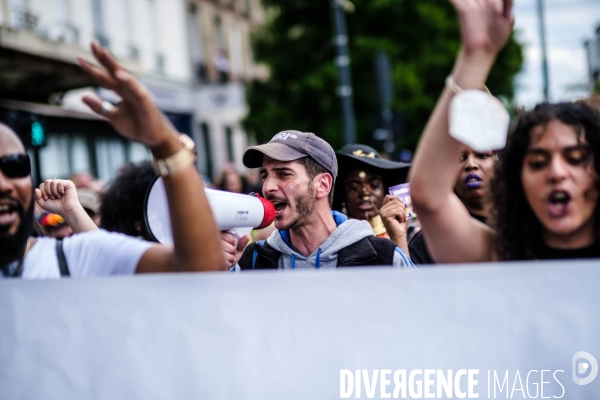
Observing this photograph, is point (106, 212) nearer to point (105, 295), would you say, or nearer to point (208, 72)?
point (105, 295)

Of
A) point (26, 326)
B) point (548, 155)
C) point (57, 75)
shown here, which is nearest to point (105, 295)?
point (26, 326)

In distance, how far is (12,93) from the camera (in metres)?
12.2

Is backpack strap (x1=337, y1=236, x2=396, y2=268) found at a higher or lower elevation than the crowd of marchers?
lower

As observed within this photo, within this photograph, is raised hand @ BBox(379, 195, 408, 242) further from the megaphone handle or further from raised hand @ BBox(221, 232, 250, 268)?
raised hand @ BBox(221, 232, 250, 268)

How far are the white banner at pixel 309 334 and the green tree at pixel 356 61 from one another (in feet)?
47.3

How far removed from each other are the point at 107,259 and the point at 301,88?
15608mm

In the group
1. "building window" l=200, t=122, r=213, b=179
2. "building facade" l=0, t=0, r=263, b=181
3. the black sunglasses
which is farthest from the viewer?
"building window" l=200, t=122, r=213, b=179

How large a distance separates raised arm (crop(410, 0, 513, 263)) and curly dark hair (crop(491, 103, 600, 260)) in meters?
0.05

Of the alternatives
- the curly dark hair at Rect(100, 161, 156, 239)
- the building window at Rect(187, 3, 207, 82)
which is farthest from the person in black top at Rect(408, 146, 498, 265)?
the building window at Rect(187, 3, 207, 82)

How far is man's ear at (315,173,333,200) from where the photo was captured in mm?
2623

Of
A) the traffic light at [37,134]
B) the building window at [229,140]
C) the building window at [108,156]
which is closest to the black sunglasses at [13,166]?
the traffic light at [37,134]

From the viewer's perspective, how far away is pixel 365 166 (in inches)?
137

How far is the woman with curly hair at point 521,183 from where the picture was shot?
140 centimetres

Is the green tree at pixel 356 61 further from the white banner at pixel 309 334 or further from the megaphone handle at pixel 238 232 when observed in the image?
the white banner at pixel 309 334
